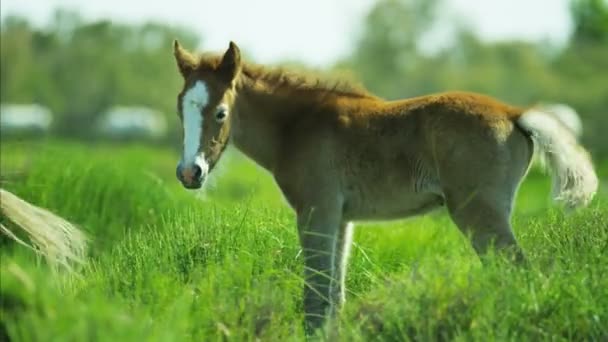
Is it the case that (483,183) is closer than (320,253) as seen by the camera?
Yes

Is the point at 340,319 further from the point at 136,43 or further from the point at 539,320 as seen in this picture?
the point at 136,43

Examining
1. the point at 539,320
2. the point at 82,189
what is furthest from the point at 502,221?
the point at 82,189

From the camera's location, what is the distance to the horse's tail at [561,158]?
849 cm

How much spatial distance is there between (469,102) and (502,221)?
96 cm

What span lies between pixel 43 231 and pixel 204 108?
143 cm

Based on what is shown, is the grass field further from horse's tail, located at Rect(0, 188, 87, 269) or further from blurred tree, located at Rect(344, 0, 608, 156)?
blurred tree, located at Rect(344, 0, 608, 156)

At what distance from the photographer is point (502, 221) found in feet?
27.3

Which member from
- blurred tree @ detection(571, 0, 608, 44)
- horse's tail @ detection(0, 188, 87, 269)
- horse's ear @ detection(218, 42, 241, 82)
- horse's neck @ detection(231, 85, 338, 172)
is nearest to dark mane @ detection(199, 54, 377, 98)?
horse's neck @ detection(231, 85, 338, 172)

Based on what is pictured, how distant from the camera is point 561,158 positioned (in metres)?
8.53

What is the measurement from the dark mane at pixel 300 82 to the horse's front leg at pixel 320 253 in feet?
3.65

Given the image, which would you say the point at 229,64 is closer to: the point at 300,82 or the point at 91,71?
the point at 300,82

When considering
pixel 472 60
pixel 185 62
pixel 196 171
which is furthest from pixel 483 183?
pixel 472 60

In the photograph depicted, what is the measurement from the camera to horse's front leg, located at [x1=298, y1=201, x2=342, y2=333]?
8.21 metres

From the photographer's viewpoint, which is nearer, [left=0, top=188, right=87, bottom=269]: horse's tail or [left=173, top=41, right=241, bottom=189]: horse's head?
[left=0, top=188, right=87, bottom=269]: horse's tail
